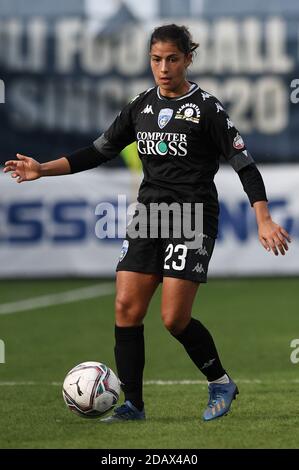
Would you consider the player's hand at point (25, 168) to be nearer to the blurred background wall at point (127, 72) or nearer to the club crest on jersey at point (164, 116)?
the club crest on jersey at point (164, 116)

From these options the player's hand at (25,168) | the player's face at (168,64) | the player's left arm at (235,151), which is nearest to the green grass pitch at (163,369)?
the player's left arm at (235,151)

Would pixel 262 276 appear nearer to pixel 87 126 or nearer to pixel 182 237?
pixel 87 126

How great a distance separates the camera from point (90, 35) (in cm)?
1919

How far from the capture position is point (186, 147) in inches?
266

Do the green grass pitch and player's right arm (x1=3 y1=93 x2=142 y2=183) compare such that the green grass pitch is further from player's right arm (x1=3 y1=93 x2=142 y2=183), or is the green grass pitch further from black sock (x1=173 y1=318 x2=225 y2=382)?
player's right arm (x1=3 y1=93 x2=142 y2=183)

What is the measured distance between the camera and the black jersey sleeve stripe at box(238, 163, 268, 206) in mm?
6652

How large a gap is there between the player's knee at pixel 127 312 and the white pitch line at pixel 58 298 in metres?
7.68

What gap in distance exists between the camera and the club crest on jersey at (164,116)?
6812mm

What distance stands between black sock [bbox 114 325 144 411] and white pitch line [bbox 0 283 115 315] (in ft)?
25.0

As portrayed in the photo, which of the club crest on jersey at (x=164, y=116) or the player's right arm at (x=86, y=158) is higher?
the club crest on jersey at (x=164, y=116)

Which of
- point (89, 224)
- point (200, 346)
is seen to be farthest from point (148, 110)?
point (89, 224)

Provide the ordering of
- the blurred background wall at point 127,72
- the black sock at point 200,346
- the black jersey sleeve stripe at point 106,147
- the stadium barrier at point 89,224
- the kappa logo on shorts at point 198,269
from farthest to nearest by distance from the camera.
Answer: the blurred background wall at point 127,72 → the stadium barrier at point 89,224 → the black jersey sleeve stripe at point 106,147 → the black sock at point 200,346 → the kappa logo on shorts at point 198,269

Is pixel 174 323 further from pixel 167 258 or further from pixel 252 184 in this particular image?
pixel 252 184

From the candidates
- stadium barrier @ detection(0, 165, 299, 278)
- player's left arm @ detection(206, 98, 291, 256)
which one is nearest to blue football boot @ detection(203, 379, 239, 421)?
player's left arm @ detection(206, 98, 291, 256)
